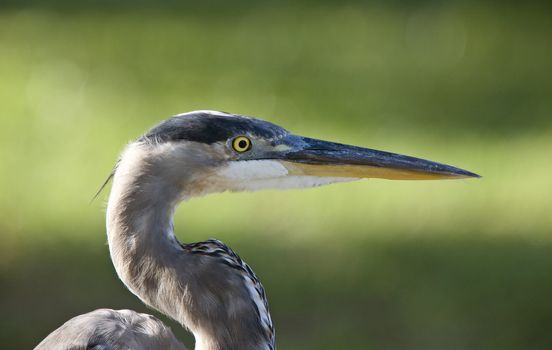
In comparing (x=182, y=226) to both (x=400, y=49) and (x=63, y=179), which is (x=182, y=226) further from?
(x=400, y=49)

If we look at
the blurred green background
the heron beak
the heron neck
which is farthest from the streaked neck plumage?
the blurred green background

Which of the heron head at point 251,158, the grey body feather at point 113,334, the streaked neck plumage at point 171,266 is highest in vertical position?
the heron head at point 251,158

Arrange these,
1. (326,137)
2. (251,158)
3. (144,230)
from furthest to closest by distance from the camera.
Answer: (326,137) → (251,158) → (144,230)

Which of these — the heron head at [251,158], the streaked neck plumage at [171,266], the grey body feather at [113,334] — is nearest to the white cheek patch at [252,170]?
the heron head at [251,158]

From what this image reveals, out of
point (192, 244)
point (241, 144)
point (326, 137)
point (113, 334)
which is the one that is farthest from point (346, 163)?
point (326, 137)

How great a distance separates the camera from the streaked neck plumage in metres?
2.57

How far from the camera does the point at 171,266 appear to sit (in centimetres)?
257

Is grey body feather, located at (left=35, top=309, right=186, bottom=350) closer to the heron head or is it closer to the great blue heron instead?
the great blue heron

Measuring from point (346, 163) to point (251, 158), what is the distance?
230 mm

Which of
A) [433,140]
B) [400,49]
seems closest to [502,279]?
[433,140]

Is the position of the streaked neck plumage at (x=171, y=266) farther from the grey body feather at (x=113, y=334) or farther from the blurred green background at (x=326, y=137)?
the blurred green background at (x=326, y=137)

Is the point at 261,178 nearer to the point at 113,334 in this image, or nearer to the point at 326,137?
the point at 113,334

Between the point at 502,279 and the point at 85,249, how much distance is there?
6.41 ft

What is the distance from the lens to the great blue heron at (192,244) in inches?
101
